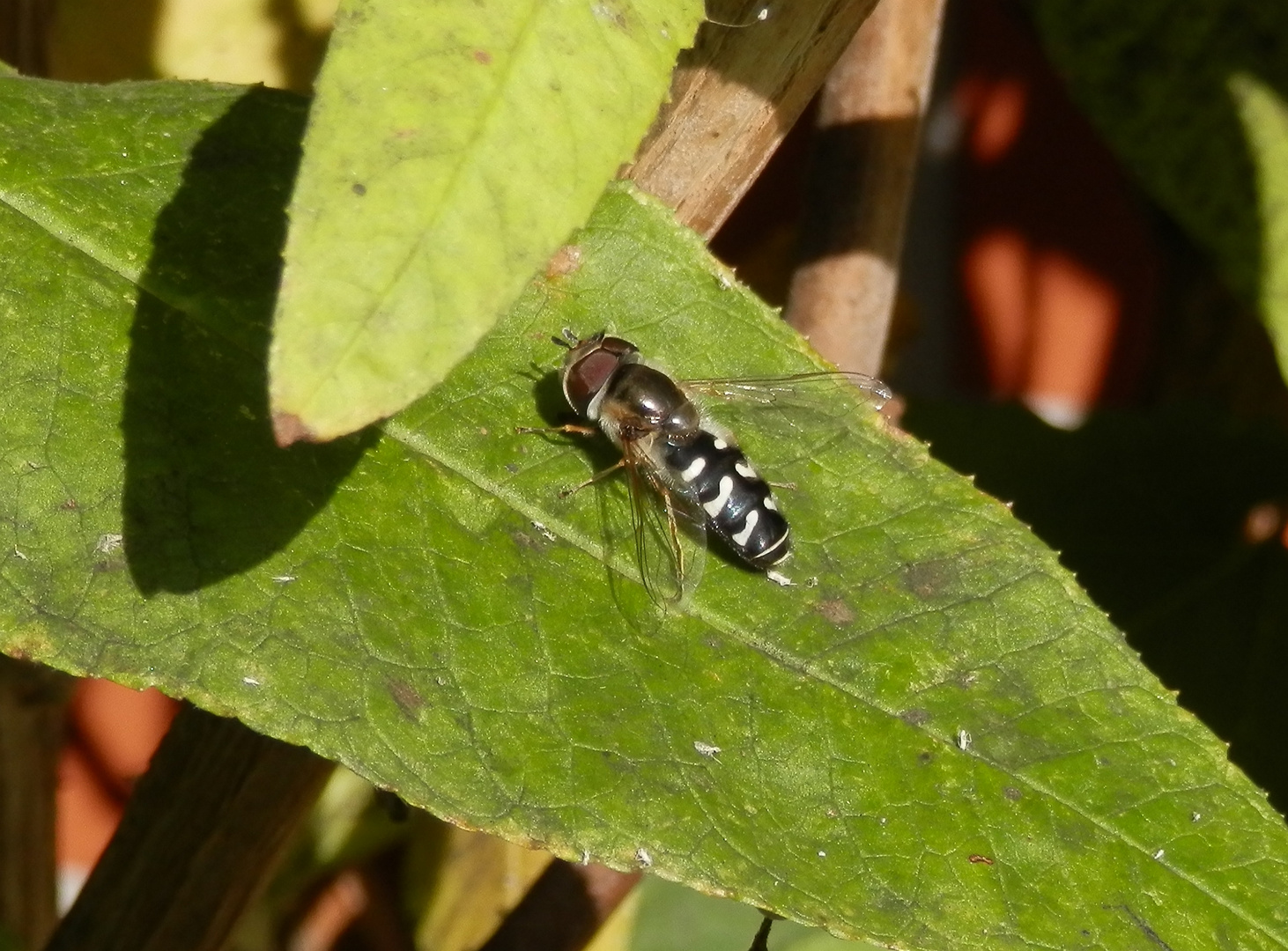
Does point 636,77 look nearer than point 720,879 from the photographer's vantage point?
Yes

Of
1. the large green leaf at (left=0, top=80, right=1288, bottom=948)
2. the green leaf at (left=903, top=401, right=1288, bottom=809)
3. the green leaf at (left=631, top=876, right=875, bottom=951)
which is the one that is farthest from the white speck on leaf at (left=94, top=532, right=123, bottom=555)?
the green leaf at (left=631, top=876, right=875, bottom=951)

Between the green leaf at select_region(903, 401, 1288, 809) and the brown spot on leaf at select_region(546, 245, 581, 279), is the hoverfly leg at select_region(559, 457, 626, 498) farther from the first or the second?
the green leaf at select_region(903, 401, 1288, 809)

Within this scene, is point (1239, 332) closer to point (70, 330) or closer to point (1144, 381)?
point (1144, 381)

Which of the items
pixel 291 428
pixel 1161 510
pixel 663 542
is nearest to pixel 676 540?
pixel 663 542

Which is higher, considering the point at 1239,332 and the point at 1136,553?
the point at 1239,332

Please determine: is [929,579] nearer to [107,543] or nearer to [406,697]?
[406,697]

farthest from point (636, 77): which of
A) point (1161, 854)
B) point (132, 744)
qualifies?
point (132, 744)
